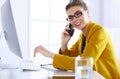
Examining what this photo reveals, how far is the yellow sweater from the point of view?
154cm

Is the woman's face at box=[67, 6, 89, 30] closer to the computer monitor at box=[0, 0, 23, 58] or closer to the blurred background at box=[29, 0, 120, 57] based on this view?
the computer monitor at box=[0, 0, 23, 58]

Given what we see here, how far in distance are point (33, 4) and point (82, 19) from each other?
159cm

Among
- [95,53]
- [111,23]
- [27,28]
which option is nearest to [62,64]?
[95,53]

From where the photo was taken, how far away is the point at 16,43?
1483mm

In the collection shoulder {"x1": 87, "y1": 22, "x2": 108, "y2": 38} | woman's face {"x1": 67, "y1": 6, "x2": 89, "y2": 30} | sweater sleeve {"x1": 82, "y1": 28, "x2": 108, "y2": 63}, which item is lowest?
sweater sleeve {"x1": 82, "y1": 28, "x2": 108, "y2": 63}

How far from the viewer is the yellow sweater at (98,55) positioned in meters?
1.54

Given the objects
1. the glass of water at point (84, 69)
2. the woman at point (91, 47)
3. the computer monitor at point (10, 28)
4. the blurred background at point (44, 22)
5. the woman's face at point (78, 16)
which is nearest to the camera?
the glass of water at point (84, 69)

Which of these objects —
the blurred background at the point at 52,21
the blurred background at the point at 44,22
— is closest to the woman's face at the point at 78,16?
the blurred background at the point at 44,22

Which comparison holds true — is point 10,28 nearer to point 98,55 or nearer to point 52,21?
point 98,55

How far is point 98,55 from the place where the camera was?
1579 millimetres

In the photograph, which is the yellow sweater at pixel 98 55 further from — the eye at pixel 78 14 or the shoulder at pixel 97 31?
the eye at pixel 78 14

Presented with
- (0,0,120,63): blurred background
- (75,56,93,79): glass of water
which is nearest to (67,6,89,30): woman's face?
(75,56,93,79): glass of water

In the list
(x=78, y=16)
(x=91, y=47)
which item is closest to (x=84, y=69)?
(x=91, y=47)

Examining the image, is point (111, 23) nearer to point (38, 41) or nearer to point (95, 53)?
point (38, 41)
